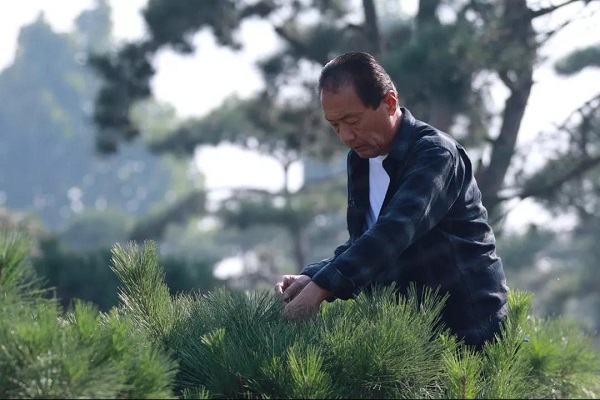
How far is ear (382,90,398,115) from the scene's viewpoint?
11.1 ft

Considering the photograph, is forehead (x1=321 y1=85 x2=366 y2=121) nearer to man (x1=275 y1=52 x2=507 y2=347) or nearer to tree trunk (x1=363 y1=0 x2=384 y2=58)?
man (x1=275 y1=52 x2=507 y2=347)

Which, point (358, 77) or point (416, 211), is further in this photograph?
point (358, 77)

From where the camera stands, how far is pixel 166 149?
22281mm

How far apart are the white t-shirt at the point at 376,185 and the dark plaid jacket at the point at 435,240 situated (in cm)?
7

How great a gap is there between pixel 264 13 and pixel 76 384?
47.8ft

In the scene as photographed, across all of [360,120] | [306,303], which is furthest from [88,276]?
[306,303]

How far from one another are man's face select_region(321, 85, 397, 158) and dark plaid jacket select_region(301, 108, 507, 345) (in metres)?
0.05

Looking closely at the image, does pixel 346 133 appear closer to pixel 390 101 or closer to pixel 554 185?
pixel 390 101

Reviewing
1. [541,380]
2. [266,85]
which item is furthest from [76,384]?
[266,85]

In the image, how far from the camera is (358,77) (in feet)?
10.8

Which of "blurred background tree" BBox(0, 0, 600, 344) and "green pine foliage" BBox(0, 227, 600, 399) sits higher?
"blurred background tree" BBox(0, 0, 600, 344)

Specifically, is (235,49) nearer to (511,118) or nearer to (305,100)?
(305,100)

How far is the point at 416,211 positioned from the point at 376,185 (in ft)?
1.49

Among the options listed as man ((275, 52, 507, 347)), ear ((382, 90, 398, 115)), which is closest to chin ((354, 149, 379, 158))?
man ((275, 52, 507, 347))
